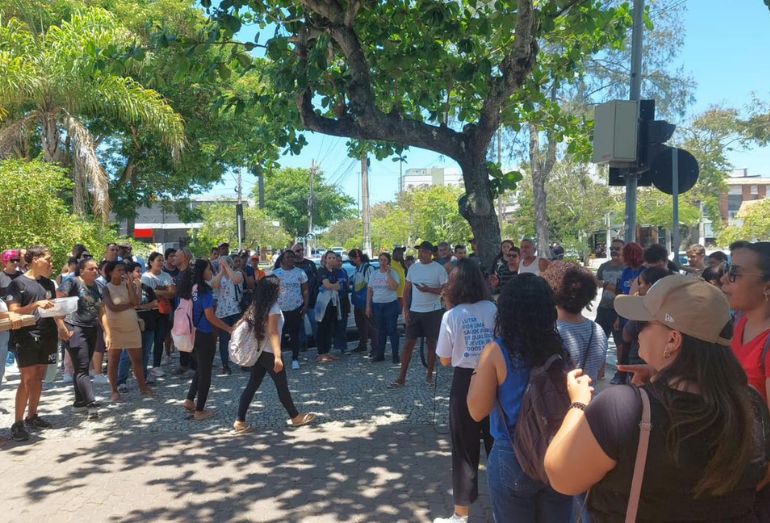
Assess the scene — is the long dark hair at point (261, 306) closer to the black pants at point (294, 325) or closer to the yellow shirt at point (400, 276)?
the black pants at point (294, 325)

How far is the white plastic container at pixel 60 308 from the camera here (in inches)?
225

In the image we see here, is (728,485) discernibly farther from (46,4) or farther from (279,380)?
(46,4)

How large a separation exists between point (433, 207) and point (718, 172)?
70.2 feet

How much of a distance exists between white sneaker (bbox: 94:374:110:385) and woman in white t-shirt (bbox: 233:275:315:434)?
9.88 feet

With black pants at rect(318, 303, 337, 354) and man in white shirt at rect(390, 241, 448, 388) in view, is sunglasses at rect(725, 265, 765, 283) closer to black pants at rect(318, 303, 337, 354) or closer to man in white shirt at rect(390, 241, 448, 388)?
man in white shirt at rect(390, 241, 448, 388)

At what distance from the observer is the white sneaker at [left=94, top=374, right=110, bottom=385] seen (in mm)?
8133

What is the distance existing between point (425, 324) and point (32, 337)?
4.17 meters

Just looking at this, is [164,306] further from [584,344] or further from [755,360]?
[755,360]

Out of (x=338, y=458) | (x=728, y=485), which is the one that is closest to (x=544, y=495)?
(x=728, y=485)

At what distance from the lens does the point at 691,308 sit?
1.71 metres

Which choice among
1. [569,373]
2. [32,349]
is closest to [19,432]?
[32,349]

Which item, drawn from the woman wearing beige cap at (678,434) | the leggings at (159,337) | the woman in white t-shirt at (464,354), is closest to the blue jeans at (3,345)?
the leggings at (159,337)

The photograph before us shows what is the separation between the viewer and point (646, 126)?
239 inches

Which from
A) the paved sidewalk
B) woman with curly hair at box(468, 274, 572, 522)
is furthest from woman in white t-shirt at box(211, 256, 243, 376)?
woman with curly hair at box(468, 274, 572, 522)
